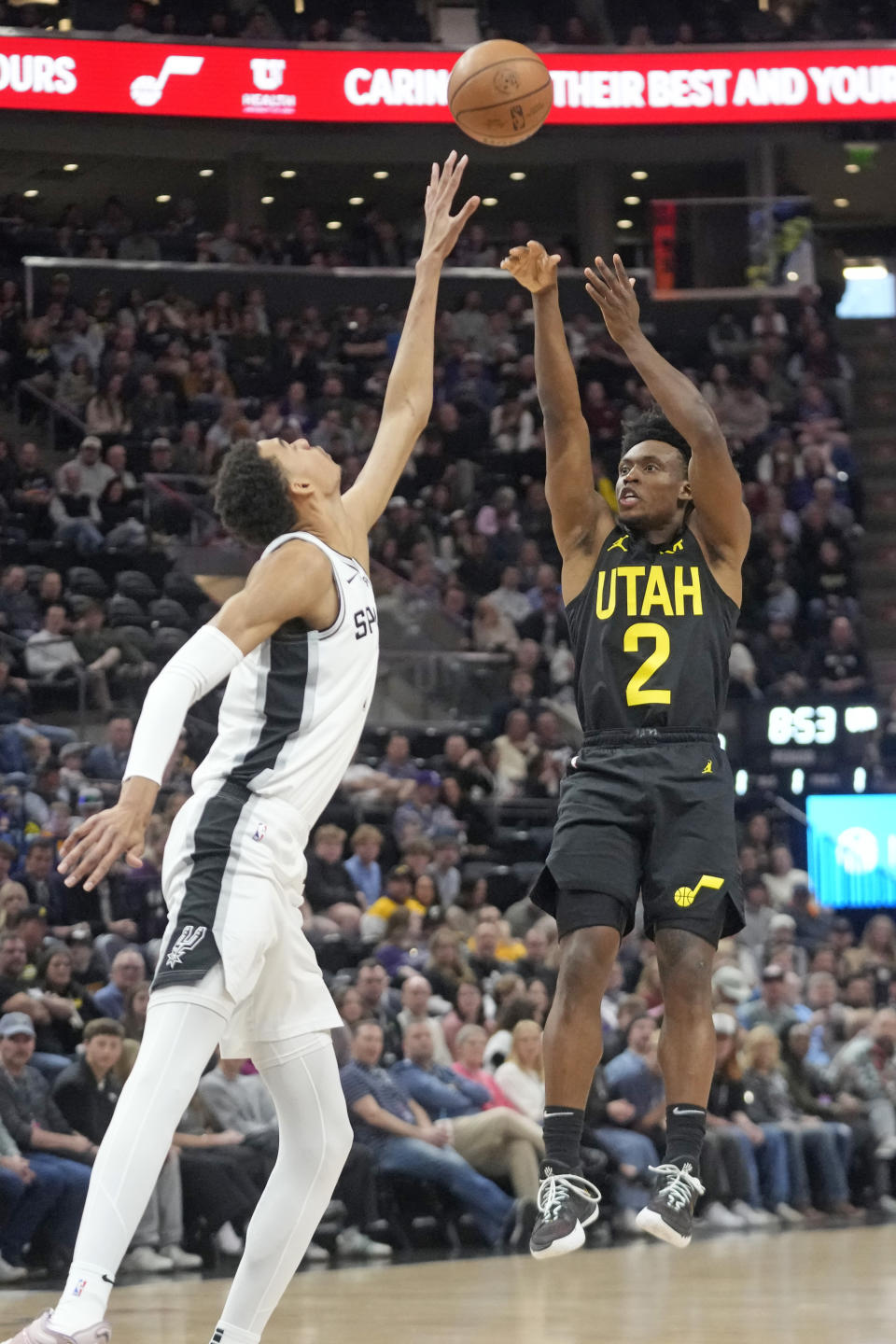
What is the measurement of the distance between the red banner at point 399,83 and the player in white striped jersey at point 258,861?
1570cm

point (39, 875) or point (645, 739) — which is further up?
point (645, 739)

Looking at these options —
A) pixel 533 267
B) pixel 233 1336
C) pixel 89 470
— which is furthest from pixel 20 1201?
pixel 89 470

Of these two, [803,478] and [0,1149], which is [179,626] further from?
[803,478]

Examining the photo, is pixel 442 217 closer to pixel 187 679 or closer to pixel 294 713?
pixel 294 713

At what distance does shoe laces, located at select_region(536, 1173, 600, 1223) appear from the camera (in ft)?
16.6

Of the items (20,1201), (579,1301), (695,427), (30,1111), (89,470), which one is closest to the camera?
(695,427)

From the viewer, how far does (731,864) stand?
17.9 ft

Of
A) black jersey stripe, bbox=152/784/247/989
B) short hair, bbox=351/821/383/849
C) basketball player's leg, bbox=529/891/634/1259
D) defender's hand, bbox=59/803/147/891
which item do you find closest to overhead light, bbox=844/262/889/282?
short hair, bbox=351/821/383/849

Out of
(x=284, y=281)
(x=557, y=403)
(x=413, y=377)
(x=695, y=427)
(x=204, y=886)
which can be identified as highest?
(x=284, y=281)

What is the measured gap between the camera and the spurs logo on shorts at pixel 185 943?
4773mm

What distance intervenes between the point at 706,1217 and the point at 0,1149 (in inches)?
166

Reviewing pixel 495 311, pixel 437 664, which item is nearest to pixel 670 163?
pixel 495 311

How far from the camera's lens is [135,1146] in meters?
4.65

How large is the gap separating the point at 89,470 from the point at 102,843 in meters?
12.5
